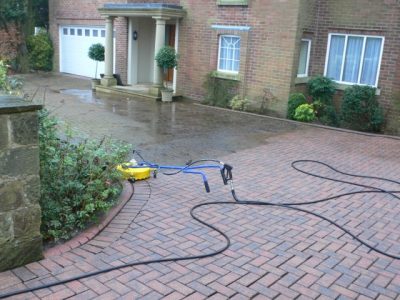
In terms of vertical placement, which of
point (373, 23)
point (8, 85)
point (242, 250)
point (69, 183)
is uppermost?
point (373, 23)

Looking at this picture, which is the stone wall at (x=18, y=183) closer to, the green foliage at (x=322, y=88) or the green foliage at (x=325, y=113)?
the green foliage at (x=325, y=113)

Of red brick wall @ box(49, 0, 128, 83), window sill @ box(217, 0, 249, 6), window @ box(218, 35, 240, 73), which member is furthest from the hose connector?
red brick wall @ box(49, 0, 128, 83)

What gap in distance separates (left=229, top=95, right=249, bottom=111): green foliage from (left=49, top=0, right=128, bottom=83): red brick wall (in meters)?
5.57

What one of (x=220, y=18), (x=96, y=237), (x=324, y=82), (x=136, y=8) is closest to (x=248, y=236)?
(x=96, y=237)

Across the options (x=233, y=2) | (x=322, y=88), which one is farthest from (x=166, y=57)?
(x=322, y=88)

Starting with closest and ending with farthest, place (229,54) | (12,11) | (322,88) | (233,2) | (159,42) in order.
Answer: (322,88)
(233,2)
(229,54)
(159,42)
(12,11)

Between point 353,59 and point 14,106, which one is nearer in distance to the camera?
point 14,106

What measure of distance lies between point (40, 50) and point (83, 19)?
310cm

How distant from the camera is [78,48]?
65.7 feet

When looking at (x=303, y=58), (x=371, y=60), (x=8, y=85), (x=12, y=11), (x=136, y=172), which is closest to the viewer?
(x=8, y=85)

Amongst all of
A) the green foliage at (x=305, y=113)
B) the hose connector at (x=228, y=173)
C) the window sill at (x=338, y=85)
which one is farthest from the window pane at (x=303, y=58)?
the hose connector at (x=228, y=173)

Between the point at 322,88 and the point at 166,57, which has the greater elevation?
the point at 166,57

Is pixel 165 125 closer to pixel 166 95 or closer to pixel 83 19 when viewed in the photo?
Answer: pixel 166 95

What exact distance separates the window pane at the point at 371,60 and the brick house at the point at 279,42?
0.03 metres
